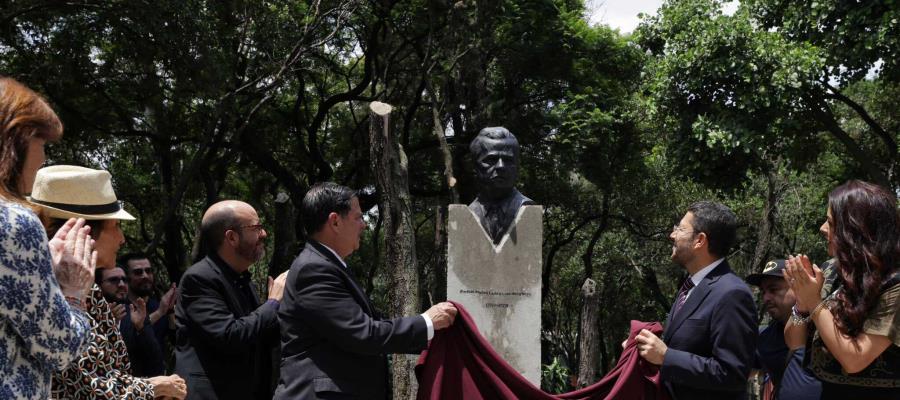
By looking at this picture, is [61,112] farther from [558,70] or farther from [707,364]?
[707,364]

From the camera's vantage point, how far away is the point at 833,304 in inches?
139

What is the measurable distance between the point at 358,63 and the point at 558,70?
5279 mm

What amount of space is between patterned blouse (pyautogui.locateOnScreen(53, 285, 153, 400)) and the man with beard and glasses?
1838 mm

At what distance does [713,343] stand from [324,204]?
2.13 meters

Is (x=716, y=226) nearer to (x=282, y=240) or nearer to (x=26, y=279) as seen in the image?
(x=26, y=279)

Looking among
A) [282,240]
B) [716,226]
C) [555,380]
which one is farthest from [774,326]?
[282,240]

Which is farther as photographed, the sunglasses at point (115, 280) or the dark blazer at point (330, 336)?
the sunglasses at point (115, 280)

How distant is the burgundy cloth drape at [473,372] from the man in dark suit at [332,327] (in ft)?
0.84

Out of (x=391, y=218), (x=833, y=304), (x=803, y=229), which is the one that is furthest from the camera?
(x=803, y=229)

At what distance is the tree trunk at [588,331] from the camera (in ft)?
38.7

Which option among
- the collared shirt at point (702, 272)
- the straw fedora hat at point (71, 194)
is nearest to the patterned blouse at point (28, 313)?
the straw fedora hat at point (71, 194)

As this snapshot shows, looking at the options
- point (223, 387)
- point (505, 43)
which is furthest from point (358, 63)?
point (223, 387)

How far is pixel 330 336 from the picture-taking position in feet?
13.6

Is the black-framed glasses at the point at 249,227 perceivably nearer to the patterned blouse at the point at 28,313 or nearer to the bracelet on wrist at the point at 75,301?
the bracelet on wrist at the point at 75,301
